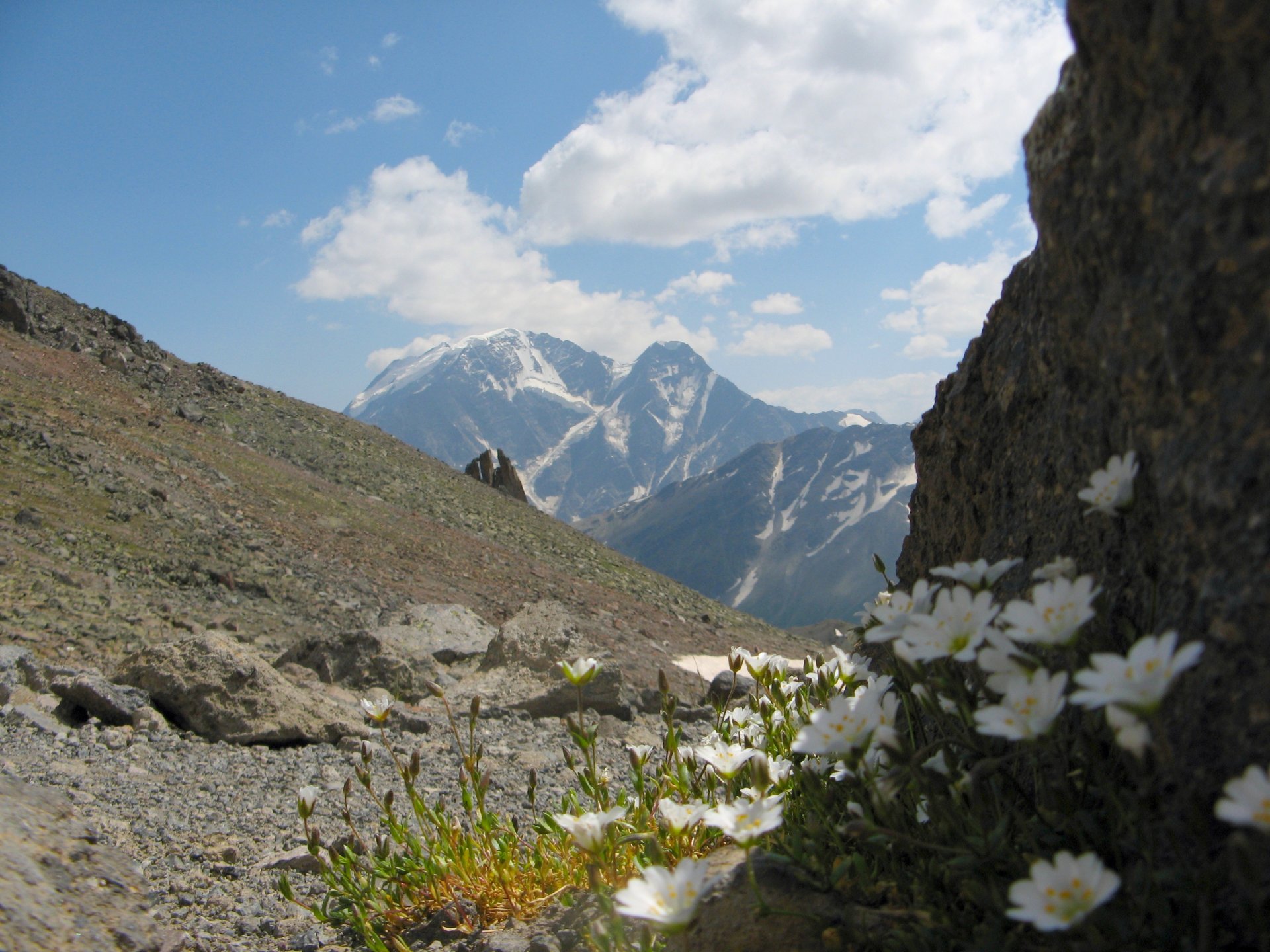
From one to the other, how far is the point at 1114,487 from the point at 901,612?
62 cm

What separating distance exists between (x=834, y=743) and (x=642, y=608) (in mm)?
29770

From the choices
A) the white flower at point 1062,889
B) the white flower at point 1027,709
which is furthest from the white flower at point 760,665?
the white flower at point 1062,889

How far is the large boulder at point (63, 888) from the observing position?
2.99m

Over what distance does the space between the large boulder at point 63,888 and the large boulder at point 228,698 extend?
12.4 ft

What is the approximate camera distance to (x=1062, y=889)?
1.61 meters

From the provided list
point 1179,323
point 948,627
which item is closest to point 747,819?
point 948,627

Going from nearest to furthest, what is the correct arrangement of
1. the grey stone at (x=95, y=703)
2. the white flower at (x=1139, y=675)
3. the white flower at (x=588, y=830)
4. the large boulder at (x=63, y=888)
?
the white flower at (x=1139, y=675)
the white flower at (x=588, y=830)
the large boulder at (x=63, y=888)
the grey stone at (x=95, y=703)

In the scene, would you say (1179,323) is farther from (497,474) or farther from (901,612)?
(497,474)

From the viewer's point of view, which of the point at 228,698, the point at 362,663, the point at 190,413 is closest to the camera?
the point at 228,698

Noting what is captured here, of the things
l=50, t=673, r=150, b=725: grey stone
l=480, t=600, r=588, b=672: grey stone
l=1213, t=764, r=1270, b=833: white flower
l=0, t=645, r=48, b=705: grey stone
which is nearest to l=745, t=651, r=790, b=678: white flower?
l=1213, t=764, r=1270, b=833: white flower

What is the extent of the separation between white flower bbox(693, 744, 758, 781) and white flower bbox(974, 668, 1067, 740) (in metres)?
1.10

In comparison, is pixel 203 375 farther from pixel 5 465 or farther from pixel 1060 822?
pixel 1060 822

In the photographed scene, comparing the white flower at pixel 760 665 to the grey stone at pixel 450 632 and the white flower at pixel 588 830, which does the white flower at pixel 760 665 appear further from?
the grey stone at pixel 450 632

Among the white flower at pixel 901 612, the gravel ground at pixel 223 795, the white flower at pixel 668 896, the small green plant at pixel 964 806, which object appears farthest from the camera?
the gravel ground at pixel 223 795
